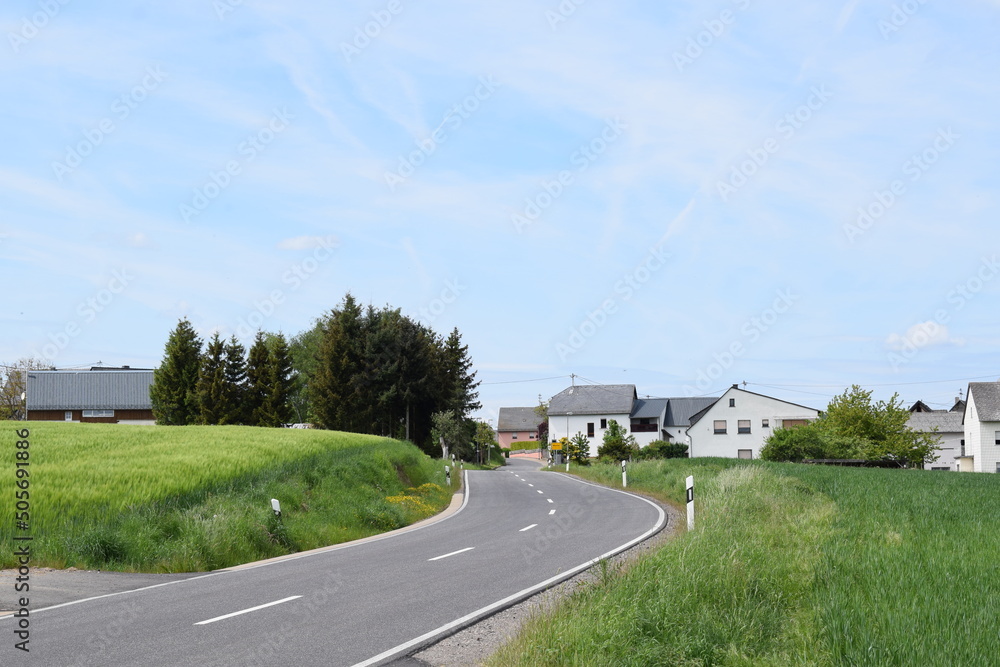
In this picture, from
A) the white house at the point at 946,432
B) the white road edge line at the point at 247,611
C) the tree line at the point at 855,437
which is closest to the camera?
the white road edge line at the point at 247,611

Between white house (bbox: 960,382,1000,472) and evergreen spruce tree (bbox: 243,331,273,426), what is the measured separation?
60.3 metres

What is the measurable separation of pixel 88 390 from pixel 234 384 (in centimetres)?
2482

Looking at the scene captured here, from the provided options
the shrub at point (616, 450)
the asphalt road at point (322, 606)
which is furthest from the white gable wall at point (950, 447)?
the asphalt road at point (322, 606)

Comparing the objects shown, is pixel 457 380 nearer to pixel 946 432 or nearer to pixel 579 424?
pixel 579 424

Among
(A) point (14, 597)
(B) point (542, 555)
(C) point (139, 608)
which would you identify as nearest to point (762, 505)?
(B) point (542, 555)

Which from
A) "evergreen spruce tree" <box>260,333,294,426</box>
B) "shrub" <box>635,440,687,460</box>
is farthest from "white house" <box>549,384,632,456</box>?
"evergreen spruce tree" <box>260,333,294,426</box>

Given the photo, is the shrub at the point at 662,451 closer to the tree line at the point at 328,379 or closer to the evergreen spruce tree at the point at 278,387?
the tree line at the point at 328,379

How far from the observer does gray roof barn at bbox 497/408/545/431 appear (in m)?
145

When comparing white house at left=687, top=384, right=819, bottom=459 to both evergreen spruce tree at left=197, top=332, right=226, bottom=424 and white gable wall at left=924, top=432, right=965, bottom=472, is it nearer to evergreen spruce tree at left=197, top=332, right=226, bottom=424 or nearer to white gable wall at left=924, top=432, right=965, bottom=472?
white gable wall at left=924, top=432, right=965, bottom=472

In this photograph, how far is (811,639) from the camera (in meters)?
7.09

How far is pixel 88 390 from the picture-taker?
8325cm

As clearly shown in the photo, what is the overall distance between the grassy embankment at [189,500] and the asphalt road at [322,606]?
5.50 ft

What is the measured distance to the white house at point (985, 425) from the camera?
6881cm

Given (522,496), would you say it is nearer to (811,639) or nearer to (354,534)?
(354,534)
